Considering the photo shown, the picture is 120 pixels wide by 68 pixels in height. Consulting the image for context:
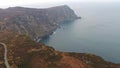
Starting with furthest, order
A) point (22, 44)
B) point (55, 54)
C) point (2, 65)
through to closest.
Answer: point (22, 44), point (55, 54), point (2, 65)

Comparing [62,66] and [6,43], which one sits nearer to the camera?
[62,66]

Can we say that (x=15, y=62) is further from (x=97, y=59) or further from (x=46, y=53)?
(x=97, y=59)

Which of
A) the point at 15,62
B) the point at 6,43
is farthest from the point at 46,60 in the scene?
the point at 6,43

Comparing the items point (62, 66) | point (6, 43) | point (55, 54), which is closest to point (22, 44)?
point (6, 43)

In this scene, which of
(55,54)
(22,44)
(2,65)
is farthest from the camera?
(22,44)

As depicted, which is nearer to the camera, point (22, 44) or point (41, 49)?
point (41, 49)

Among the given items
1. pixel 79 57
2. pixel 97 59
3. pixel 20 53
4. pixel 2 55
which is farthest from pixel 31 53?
pixel 97 59

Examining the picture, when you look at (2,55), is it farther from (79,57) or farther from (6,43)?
(79,57)
